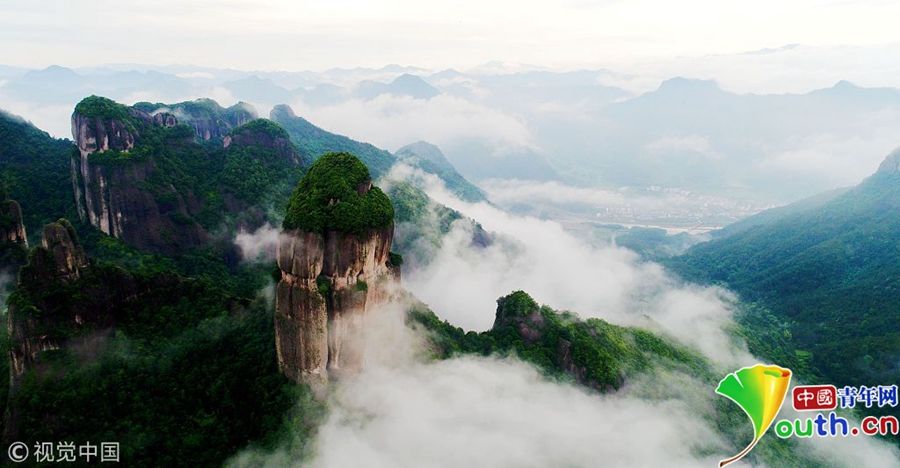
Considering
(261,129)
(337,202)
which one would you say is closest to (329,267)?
(337,202)

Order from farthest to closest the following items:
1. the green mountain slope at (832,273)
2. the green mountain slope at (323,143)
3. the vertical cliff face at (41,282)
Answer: the green mountain slope at (323,143), the green mountain slope at (832,273), the vertical cliff face at (41,282)

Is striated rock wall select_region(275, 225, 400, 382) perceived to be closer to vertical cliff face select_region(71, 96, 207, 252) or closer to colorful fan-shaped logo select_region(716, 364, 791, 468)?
colorful fan-shaped logo select_region(716, 364, 791, 468)

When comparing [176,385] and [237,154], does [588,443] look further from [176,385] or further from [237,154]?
[237,154]

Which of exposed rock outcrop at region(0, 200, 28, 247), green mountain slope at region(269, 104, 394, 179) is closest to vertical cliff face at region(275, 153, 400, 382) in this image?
exposed rock outcrop at region(0, 200, 28, 247)

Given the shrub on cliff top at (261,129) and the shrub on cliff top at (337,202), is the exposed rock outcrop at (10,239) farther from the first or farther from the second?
the shrub on cliff top at (261,129)

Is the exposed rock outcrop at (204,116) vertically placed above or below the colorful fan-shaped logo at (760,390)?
above

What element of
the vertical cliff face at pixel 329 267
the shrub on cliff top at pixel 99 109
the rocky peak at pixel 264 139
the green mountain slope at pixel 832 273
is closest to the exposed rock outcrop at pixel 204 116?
the rocky peak at pixel 264 139
